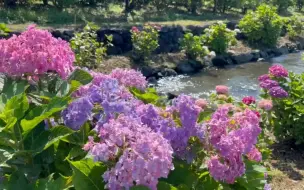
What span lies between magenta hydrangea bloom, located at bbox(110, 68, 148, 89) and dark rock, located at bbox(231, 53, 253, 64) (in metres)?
12.6

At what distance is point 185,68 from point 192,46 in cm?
82

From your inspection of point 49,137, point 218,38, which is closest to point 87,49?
point 218,38

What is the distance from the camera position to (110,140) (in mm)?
1434

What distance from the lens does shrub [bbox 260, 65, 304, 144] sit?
541 centimetres

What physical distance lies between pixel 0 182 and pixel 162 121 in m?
0.63

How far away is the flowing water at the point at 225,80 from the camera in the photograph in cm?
1105

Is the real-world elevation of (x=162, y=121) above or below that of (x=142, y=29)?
above

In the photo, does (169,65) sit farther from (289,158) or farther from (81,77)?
(81,77)

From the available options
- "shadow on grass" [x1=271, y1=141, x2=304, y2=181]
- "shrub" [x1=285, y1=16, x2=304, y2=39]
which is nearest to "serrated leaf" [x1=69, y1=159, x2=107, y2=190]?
"shadow on grass" [x1=271, y1=141, x2=304, y2=181]

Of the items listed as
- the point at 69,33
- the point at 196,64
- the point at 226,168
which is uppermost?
the point at 226,168

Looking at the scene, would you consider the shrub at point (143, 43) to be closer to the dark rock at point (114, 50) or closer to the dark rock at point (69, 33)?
the dark rock at point (114, 50)

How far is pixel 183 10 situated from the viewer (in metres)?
20.5

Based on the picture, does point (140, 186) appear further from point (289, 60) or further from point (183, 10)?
point (183, 10)

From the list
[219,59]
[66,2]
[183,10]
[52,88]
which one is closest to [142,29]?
[219,59]
